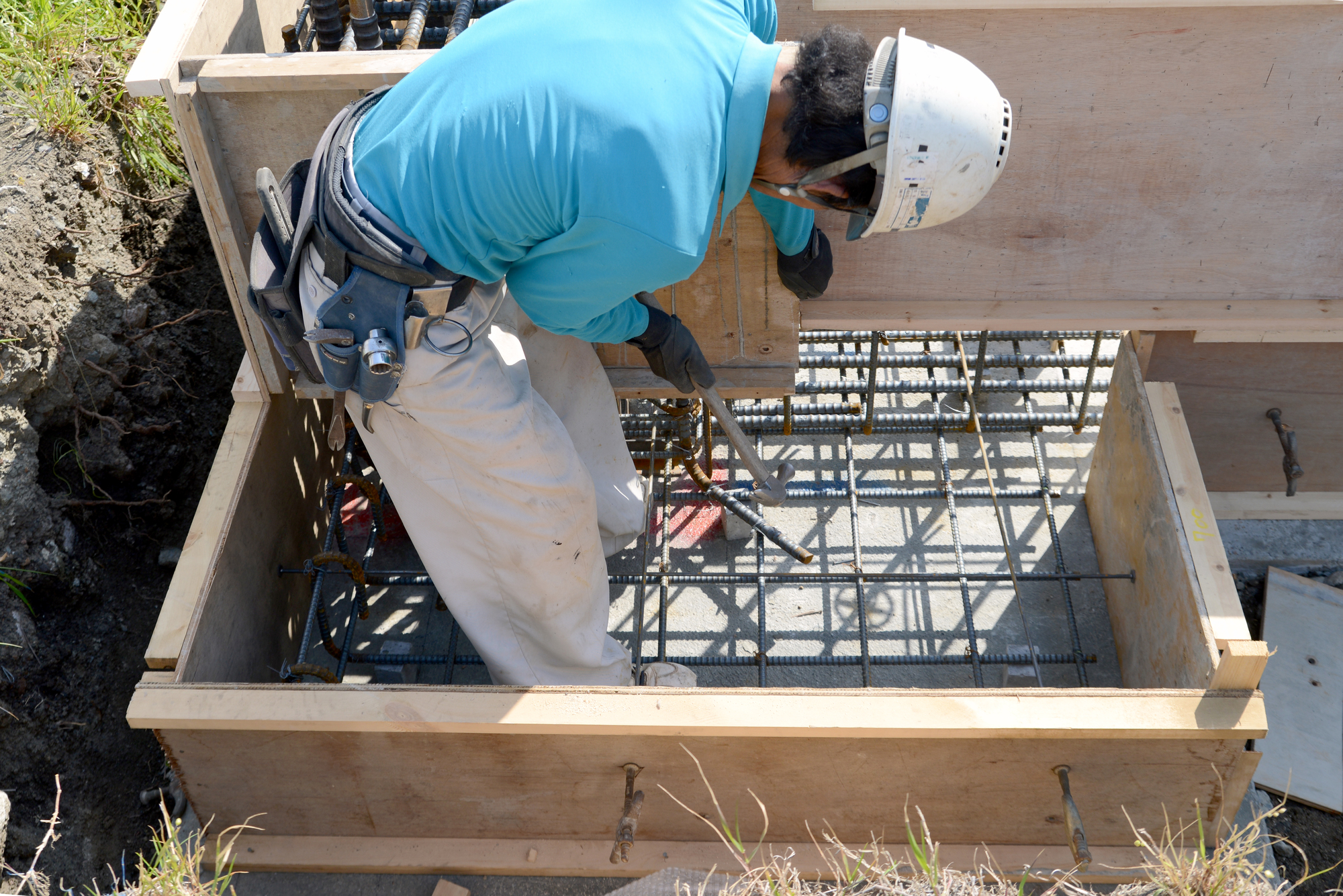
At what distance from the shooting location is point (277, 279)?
8.55 feet

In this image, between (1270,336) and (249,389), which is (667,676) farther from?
(1270,336)

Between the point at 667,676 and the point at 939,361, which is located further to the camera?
the point at 939,361

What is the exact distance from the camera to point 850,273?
10.6 feet

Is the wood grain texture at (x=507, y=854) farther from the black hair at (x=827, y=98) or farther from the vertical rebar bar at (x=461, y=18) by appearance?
→ the vertical rebar bar at (x=461, y=18)

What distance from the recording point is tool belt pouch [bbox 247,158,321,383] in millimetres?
2604

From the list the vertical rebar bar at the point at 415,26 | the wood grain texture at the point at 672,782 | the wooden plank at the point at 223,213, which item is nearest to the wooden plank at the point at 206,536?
the wooden plank at the point at 223,213

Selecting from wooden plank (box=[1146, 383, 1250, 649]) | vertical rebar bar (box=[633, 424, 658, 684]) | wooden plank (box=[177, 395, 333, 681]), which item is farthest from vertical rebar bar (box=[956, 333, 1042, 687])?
wooden plank (box=[177, 395, 333, 681])

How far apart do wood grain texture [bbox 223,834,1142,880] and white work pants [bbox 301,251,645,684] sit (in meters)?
0.47

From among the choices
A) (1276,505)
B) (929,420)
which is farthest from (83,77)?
(1276,505)

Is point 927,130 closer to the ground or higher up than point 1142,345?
higher up

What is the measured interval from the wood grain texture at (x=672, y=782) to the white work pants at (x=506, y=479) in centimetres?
40

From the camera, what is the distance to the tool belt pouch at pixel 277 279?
2.60 meters

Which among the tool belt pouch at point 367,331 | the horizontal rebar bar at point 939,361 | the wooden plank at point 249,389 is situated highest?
the tool belt pouch at point 367,331

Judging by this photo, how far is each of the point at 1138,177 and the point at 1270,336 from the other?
2.26ft
